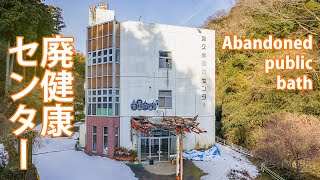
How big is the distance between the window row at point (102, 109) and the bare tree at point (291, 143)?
11.3 m

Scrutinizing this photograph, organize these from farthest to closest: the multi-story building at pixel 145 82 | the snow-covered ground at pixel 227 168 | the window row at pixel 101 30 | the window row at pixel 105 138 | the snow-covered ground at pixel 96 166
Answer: the window row at pixel 101 30
the multi-story building at pixel 145 82
the window row at pixel 105 138
the snow-covered ground at pixel 227 168
the snow-covered ground at pixel 96 166

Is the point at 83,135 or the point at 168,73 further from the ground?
the point at 168,73

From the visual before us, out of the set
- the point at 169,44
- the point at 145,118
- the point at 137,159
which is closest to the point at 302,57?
the point at 169,44

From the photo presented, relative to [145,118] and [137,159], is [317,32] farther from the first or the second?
[137,159]

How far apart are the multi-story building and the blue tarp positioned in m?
0.74

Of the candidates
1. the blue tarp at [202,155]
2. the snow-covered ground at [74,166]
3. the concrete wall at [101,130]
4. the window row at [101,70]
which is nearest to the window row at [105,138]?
the concrete wall at [101,130]

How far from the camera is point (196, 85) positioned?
22.4 meters

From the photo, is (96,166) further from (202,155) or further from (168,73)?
(168,73)

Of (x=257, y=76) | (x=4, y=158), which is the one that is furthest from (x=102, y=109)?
(x=257, y=76)

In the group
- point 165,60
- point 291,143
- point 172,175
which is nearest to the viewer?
point 172,175

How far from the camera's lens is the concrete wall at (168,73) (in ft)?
68.3

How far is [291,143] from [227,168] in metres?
4.96

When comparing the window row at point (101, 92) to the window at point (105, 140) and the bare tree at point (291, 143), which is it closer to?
the window at point (105, 140)

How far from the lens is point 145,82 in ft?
69.2
